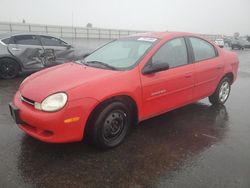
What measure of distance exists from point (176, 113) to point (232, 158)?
6.08 ft

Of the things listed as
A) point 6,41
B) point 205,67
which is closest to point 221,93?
point 205,67

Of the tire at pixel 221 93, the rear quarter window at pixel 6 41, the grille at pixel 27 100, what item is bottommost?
the tire at pixel 221 93

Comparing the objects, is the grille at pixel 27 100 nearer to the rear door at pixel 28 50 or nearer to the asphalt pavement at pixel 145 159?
the asphalt pavement at pixel 145 159

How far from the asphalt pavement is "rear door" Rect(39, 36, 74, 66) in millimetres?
4376

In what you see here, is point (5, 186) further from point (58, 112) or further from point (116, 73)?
point (116, 73)

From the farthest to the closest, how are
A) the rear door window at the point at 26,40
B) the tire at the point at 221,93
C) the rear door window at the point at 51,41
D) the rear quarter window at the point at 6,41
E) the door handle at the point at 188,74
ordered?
the rear door window at the point at 51,41 < the rear door window at the point at 26,40 < the rear quarter window at the point at 6,41 < the tire at the point at 221,93 < the door handle at the point at 188,74

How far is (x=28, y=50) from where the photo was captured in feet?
27.9

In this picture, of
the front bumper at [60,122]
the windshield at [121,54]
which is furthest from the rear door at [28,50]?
the front bumper at [60,122]

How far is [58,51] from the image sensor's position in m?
9.16

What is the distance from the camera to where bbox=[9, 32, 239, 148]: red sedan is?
3414 millimetres

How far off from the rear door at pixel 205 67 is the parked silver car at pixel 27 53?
17.1 ft

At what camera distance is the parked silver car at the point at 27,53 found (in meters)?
8.26

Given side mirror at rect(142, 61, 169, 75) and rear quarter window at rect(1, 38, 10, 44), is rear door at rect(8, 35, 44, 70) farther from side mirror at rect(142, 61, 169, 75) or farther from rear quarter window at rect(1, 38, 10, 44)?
side mirror at rect(142, 61, 169, 75)

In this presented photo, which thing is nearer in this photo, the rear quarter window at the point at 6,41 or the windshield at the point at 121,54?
the windshield at the point at 121,54
